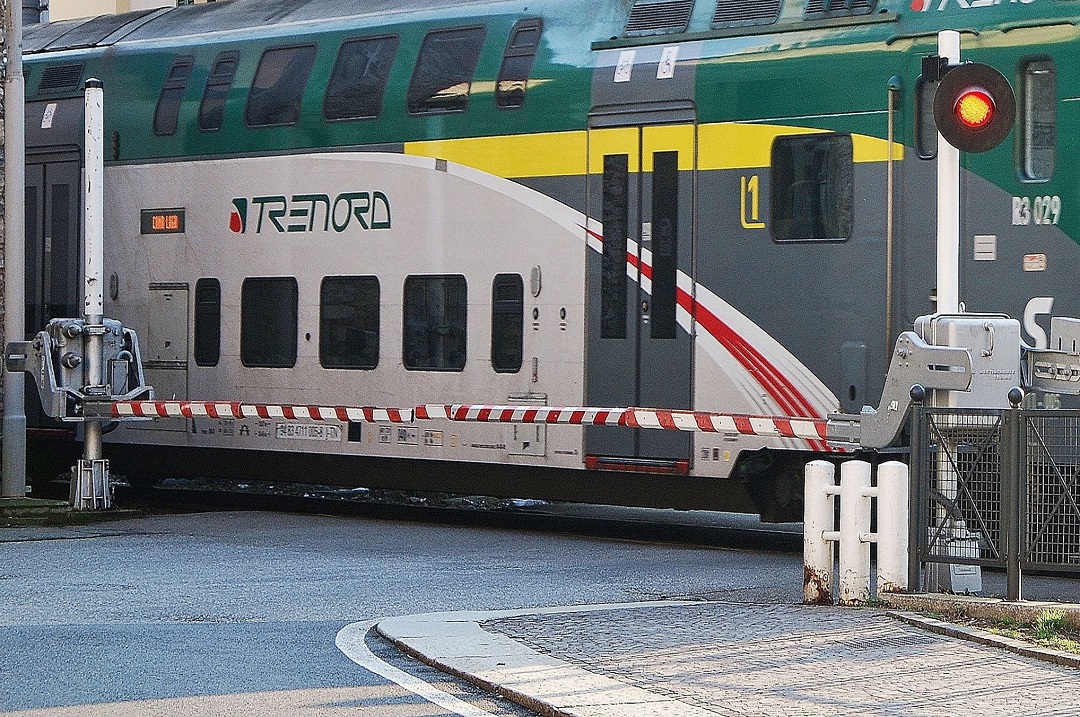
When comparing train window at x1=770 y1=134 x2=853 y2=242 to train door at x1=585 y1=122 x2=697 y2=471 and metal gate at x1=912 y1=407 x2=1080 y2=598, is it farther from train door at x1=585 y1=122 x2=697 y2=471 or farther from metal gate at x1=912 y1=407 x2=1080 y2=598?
metal gate at x1=912 y1=407 x2=1080 y2=598

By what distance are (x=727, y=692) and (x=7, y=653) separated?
350 cm

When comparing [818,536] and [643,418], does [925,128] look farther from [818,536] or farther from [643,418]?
[818,536]

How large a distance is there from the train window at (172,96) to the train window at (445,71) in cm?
270

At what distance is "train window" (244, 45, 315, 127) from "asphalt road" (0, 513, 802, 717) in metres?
3.52

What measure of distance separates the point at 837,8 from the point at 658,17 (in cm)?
156

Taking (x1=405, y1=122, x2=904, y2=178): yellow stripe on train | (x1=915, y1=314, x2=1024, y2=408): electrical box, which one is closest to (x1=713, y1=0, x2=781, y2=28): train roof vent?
(x1=405, y1=122, x2=904, y2=178): yellow stripe on train

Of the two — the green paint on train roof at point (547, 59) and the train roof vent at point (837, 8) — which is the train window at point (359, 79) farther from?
the train roof vent at point (837, 8)

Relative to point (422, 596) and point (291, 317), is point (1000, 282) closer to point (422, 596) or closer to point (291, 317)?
point (422, 596)

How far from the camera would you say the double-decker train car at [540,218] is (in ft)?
43.7

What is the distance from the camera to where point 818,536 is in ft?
35.0

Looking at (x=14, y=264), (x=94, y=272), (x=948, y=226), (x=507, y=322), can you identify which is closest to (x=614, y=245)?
(x=507, y=322)

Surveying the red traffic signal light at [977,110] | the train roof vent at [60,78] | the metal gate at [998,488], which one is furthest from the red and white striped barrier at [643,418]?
the train roof vent at [60,78]

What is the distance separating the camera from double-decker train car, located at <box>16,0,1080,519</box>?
43.7ft

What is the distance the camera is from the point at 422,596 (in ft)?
36.9
